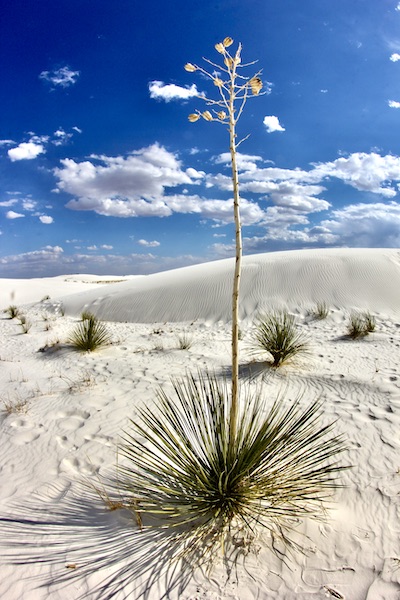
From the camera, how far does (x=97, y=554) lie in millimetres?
2111

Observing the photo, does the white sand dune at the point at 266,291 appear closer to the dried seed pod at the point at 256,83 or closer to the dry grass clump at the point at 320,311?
the dry grass clump at the point at 320,311

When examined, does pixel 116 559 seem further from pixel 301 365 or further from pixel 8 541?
pixel 301 365

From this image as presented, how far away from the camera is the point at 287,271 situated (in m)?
14.5

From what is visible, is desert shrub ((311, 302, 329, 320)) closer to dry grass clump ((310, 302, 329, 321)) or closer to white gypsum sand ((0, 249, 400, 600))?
dry grass clump ((310, 302, 329, 321))

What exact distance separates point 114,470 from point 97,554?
37.4 inches

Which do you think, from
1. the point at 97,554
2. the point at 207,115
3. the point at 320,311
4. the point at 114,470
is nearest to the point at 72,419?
the point at 114,470

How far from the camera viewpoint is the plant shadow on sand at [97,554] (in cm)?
192

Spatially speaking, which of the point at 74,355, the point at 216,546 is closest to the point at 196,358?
the point at 74,355

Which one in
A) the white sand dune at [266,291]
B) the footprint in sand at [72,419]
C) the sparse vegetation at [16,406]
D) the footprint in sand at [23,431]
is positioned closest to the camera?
the footprint in sand at [23,431]

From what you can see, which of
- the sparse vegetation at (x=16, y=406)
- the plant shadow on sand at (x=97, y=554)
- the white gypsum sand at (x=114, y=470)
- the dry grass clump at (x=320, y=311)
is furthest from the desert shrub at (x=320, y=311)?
the plant shadow on sand at (x=97, y=554)

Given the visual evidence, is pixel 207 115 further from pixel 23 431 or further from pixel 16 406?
pixel 16 406

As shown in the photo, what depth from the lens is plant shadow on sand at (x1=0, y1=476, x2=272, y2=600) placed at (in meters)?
1.92

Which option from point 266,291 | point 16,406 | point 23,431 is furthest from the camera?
point 266,291

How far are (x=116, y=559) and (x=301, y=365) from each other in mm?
4424
